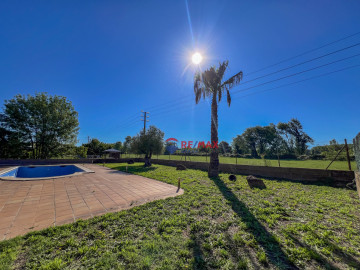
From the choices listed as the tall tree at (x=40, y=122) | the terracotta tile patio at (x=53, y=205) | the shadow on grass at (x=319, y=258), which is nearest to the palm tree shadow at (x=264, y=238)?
the shadow on grass at (x=319, y=258)

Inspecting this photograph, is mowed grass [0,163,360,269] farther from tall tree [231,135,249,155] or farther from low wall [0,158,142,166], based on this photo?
tall tree [231,135,249,155]

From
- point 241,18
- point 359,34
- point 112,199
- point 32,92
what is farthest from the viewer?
point 32,92

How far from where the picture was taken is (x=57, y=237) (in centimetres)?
249

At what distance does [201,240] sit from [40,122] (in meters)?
24.3

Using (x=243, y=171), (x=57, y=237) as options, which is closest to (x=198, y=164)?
(x=243, y=171)

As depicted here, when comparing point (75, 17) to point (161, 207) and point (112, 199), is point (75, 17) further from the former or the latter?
point (161, 207)

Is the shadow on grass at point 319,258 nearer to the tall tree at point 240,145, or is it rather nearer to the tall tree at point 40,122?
the tall tree at point 40,122

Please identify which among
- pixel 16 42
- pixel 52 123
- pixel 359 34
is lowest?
pixel 52 123

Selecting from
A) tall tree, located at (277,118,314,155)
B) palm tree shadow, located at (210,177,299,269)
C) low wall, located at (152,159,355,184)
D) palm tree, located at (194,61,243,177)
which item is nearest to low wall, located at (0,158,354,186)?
low wall, located at (152,159,355,184)

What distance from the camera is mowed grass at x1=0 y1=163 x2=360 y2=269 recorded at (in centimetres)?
197

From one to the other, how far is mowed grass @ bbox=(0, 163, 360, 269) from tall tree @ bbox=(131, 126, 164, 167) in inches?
477

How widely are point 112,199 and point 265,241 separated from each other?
4663 millimetres

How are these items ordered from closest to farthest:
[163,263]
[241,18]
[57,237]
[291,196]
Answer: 1. [163,263]
2. [57,237]
3. [291,196]
4. [241,18]

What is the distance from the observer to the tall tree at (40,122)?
16141mm
